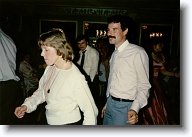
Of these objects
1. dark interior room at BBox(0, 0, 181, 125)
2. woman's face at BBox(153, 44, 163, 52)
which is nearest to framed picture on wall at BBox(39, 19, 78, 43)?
dark interior room at BBox(0, 0, 181, 125)

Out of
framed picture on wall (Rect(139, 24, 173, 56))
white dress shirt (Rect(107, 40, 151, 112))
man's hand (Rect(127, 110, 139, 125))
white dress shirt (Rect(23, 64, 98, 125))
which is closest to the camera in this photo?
white dress shirt (Rect(23, 64, 98, 125))

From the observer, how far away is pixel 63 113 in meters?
1.39

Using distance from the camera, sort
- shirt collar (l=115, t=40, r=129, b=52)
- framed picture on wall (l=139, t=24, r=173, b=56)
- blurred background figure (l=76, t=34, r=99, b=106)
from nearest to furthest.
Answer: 1. shirt collar (l=115, t=40, r=129, b=52)
2. framed picture on wall (l=139, t=24, r=173, b=56)
3. blurred background figure (l=76, t=34, r=99, b=106)

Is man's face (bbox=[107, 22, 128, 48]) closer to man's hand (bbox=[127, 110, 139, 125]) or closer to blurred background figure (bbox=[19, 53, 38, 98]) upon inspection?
man's hand (bbox=[127, 110, 139, 125])

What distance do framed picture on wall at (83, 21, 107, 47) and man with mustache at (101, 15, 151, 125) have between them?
2.6 inches

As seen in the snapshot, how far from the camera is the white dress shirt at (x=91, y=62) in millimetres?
Result: 2102

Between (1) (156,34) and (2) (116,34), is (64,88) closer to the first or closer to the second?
(2) (116,34)

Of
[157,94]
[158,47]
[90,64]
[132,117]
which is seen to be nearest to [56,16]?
[90,64]

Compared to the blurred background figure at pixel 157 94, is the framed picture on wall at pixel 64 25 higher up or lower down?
higher up

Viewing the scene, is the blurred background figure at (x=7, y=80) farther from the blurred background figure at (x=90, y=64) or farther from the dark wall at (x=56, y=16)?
the blurred background figure at (x=90, y=64)

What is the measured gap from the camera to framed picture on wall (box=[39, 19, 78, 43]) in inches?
69.9

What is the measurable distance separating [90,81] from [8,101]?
2.54ft

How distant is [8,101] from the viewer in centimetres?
178

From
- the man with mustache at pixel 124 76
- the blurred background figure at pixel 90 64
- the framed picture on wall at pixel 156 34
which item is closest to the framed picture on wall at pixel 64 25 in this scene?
the blurred background figure at pixel 90 64
